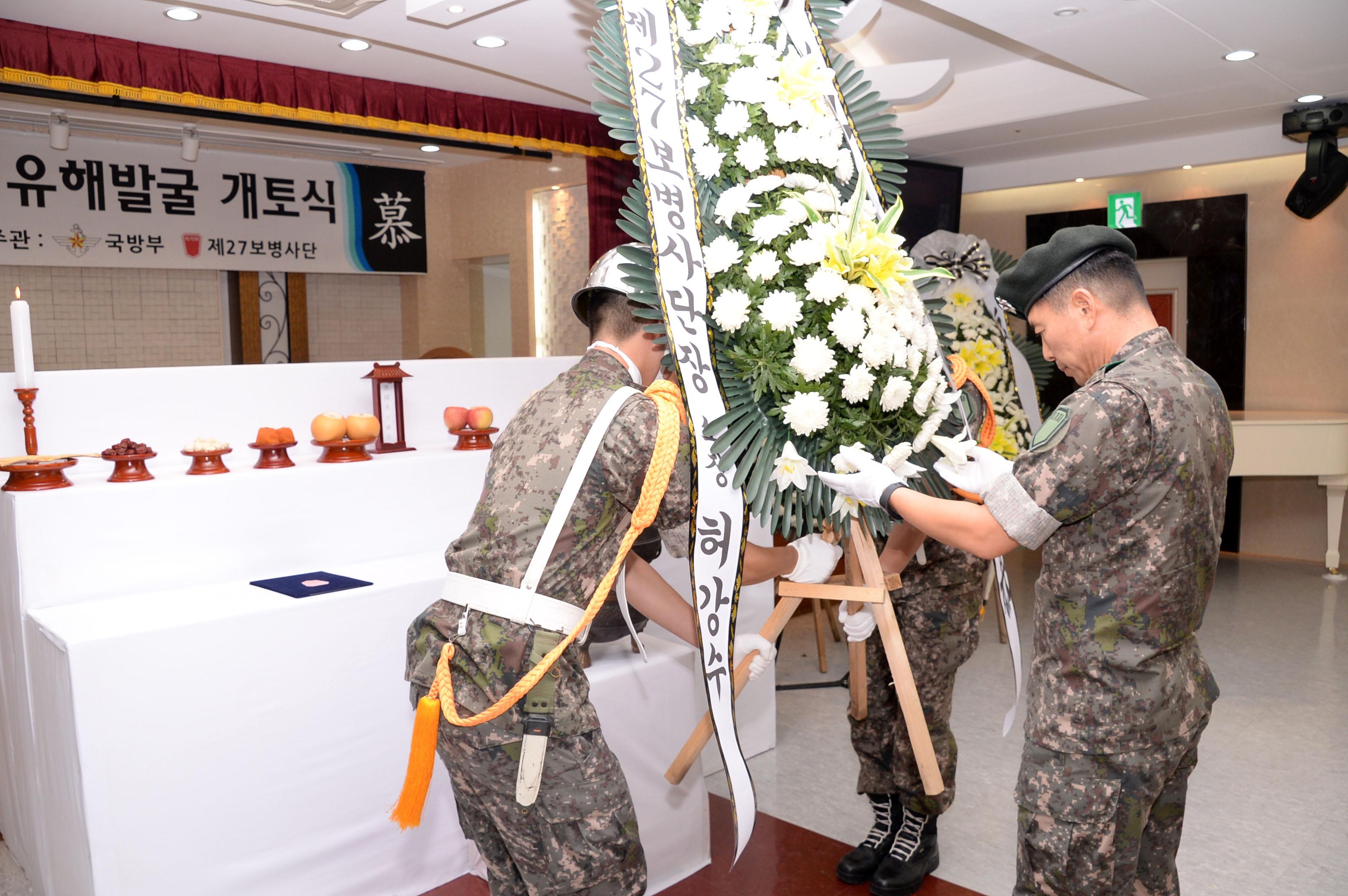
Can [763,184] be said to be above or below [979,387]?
above

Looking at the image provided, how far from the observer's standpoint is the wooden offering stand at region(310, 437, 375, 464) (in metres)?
3.30

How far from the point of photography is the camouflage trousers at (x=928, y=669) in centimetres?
272

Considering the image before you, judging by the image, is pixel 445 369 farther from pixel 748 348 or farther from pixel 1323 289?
pixel 1323 289

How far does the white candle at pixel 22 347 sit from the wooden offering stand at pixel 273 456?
62 cm

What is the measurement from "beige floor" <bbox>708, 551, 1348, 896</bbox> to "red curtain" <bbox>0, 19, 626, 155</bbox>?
2.42 m

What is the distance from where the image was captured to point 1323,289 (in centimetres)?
681

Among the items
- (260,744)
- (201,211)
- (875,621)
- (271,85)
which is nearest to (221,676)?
(260,744)

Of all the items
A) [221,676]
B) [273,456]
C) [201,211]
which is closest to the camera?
[221,676]

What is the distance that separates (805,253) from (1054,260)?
1.55ft

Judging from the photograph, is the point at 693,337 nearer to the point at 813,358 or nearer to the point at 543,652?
the point at 813,358

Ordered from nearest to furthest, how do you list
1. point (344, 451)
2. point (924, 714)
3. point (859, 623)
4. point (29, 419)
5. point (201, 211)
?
→ point (859, 623) < point (924, 714) < point (29, 419) < point (344, 451) < point (201, 211)

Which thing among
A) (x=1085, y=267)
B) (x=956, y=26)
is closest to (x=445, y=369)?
(x=1085, y=267)

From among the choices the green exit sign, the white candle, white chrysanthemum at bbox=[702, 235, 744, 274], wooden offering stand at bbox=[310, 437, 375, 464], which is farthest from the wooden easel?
the green exit sign

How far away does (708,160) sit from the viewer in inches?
71.2
